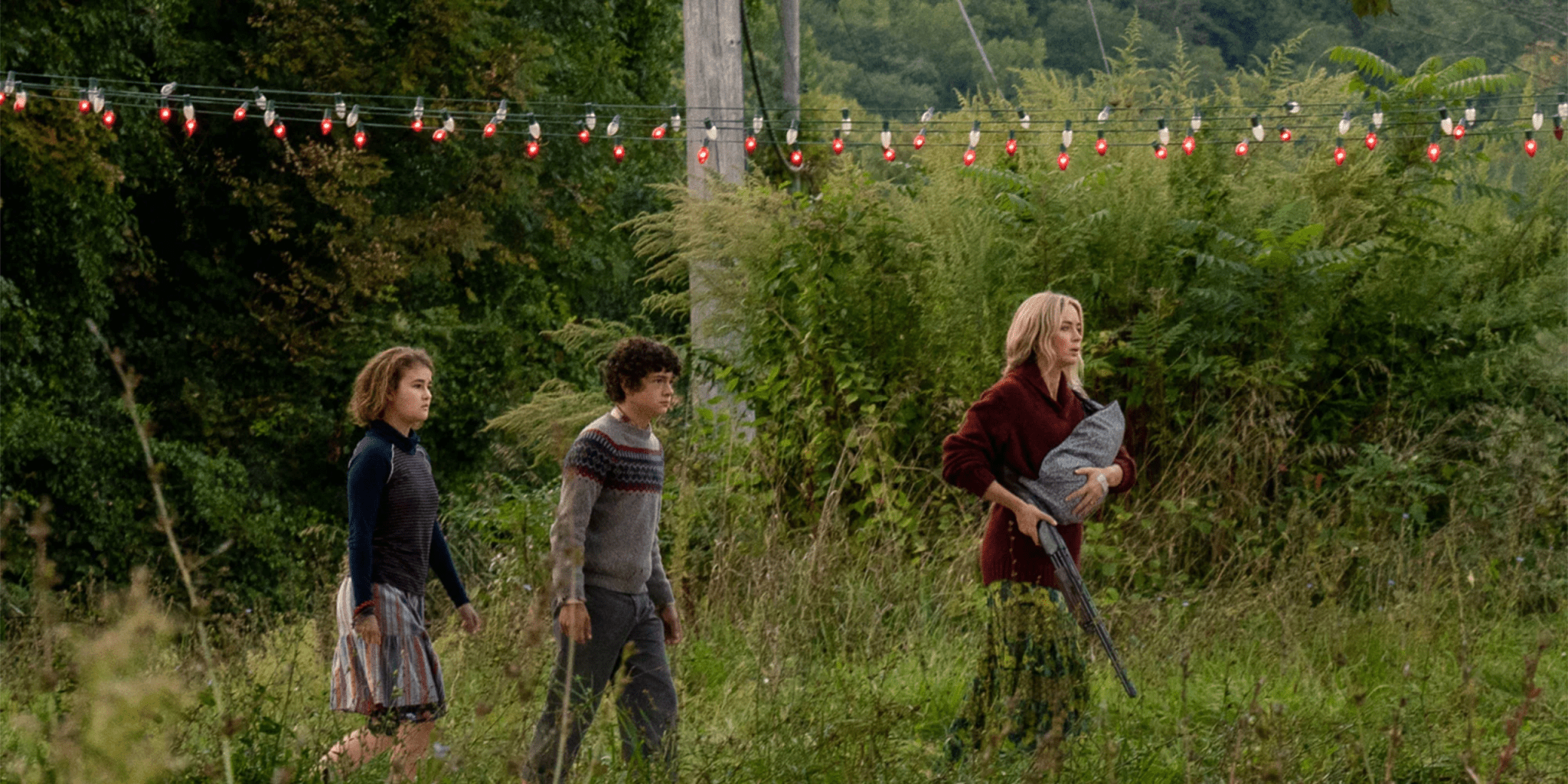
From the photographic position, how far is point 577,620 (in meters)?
3.73

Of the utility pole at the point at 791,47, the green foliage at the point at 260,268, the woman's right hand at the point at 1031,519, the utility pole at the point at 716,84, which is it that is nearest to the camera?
the woman's right hand at the point at 1031,519

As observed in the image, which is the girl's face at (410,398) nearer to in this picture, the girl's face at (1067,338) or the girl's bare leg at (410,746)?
the girl's bare leg at (410,746)

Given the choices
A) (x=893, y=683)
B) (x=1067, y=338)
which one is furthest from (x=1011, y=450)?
(x=893, y=683)

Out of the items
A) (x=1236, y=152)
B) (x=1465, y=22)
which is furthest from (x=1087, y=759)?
(x=1465, y=22)

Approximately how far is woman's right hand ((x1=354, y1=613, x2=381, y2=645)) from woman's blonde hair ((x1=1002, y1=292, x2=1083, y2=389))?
2.02 metres

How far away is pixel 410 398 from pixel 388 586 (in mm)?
524

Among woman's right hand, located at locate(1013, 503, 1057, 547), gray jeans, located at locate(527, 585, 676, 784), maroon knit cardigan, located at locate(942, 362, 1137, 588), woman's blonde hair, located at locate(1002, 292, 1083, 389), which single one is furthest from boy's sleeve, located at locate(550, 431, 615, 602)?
woman's blonde hair, located at locate(1002, 292, 1083, 389)

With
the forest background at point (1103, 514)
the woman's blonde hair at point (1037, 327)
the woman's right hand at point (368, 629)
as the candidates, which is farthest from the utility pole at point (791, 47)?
the woman's right hand at point (368, 629)

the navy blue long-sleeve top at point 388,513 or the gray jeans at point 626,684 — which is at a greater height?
the navy blue long-sleeve top at point 388,513

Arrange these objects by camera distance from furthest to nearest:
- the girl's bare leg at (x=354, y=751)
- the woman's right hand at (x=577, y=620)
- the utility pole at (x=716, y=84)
A: the utility pole at (x=716, y=84) → the woman's right hand at (x=577, y=620) → the girl's bare leg at (x=354, y=751)

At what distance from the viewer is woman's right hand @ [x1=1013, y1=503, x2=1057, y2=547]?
13.6ft

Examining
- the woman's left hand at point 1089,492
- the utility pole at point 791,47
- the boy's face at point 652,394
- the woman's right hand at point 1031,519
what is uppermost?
the utility pole at point 791,47

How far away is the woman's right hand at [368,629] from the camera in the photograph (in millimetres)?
3832

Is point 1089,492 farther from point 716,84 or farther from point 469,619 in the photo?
point 716,84
